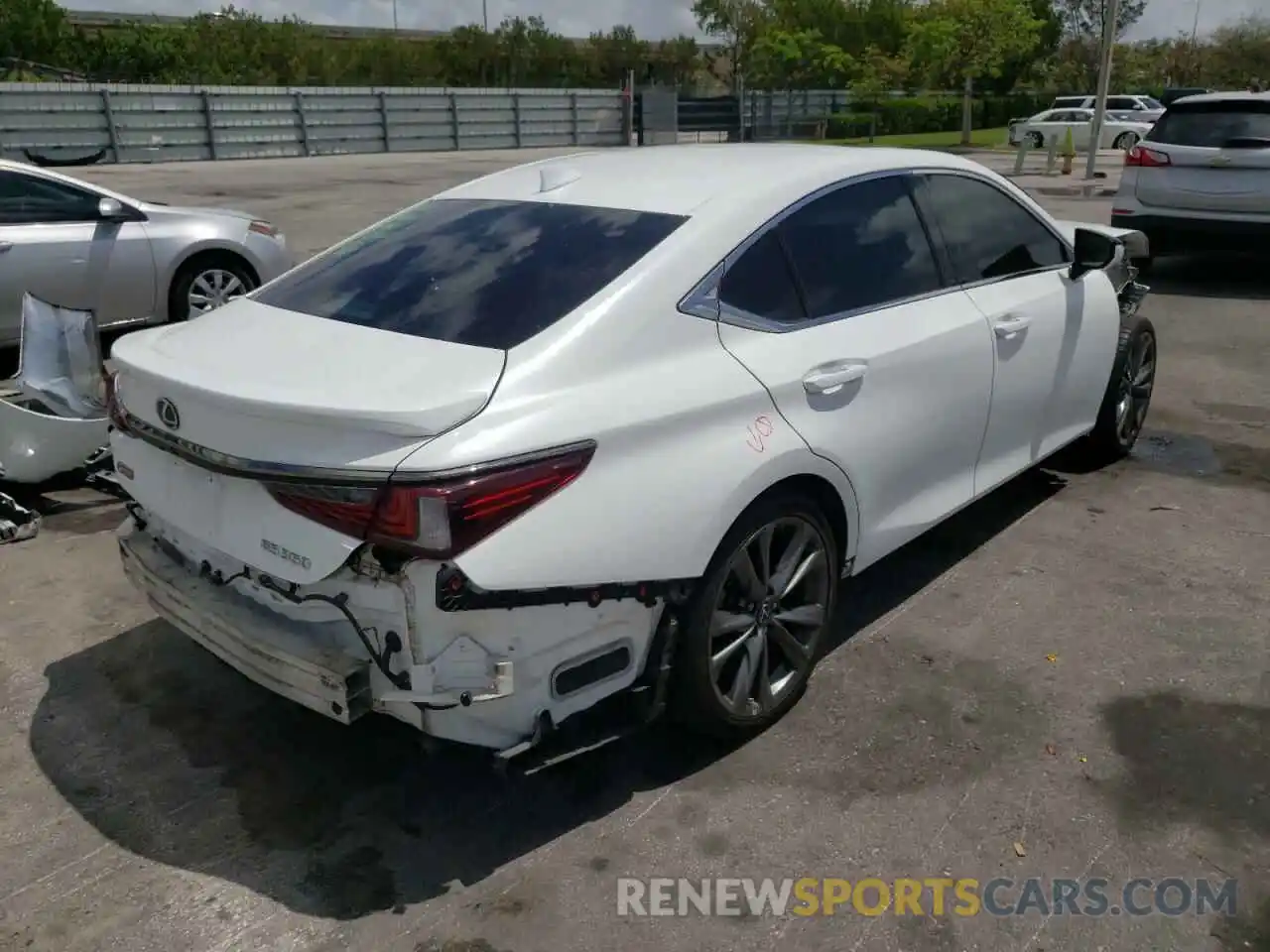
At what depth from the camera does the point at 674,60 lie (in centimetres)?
7556

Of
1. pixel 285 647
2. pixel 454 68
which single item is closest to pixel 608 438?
pixel 285 647

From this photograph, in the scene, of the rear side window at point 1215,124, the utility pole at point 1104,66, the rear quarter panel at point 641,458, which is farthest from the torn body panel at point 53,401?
the utility pole at point 1104,66

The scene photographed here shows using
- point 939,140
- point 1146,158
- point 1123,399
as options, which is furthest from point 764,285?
point 939,140

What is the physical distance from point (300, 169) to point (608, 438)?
2607 cm

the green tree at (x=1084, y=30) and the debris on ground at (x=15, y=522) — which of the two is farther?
the green tree at (x=1084, y=30)

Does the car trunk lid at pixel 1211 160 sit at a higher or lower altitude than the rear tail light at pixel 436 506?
higher

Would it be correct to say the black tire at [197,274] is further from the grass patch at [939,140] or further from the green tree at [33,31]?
the green tree at [33,31]

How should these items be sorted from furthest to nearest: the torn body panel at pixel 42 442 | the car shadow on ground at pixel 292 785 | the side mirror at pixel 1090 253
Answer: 1. the torn body panel at pixel 42 442
2. the side mirror at pixel 1090 253
3. the car shadow on ground at pixel 292 785

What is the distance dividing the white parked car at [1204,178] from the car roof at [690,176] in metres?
7.13

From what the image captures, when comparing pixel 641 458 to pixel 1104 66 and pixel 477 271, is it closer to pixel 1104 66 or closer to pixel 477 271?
pixel 477 271

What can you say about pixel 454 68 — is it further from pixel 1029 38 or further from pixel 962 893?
pixel 962 893

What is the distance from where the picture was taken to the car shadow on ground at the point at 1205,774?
2.71 meters

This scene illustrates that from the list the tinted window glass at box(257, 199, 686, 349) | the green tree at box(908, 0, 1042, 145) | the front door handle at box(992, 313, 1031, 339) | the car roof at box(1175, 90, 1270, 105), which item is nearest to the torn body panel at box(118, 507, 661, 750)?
the tinted window glass at box(257, 199, 686, 349)

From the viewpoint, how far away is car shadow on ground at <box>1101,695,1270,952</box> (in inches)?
107
